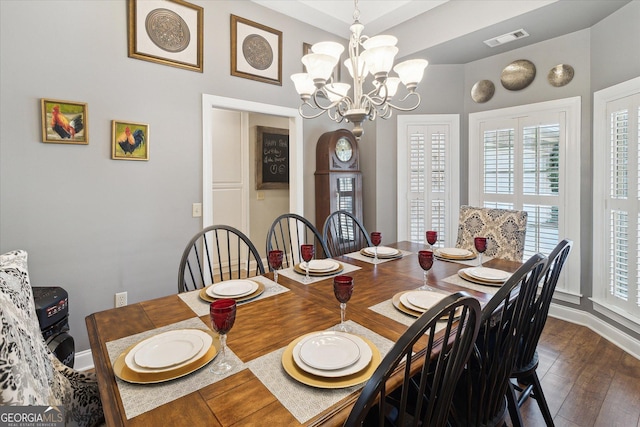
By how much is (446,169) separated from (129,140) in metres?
3.06

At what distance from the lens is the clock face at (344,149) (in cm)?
342

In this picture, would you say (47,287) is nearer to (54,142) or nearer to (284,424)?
(54,142)

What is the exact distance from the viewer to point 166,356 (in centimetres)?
93

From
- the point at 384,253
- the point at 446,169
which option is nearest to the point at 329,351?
the point at 384,253

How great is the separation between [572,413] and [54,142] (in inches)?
135

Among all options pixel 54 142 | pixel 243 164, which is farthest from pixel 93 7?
pixel 243 164

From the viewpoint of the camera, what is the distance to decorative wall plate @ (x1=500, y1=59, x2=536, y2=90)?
3.04m

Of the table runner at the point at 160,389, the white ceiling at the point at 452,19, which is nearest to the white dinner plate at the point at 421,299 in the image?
the table runner at the point at 160,389

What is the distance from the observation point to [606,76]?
2.53 metres

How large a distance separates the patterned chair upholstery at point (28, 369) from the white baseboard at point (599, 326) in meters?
3.26

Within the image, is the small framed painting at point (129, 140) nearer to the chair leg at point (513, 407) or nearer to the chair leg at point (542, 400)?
the chair leg at point (513, 407)

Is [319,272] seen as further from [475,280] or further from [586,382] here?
[586,382]

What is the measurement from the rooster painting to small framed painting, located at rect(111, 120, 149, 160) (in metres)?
0.19

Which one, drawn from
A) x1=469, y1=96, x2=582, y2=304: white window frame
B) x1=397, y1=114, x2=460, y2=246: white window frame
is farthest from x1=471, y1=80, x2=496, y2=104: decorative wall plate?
x1=469, y1=96, x2=582, y2=304: white window frame
